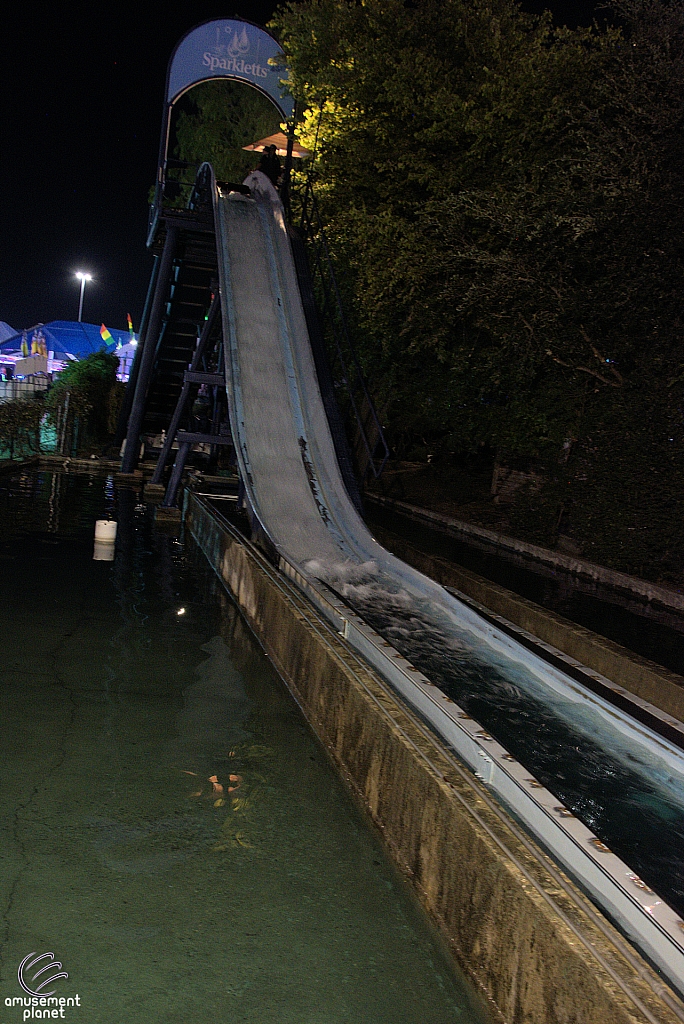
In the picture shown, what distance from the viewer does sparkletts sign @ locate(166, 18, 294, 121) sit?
626 inches

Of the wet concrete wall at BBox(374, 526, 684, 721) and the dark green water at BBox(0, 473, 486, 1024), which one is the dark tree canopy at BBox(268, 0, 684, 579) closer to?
the wet concrete wall at BBox(374, 526, 684, 721)

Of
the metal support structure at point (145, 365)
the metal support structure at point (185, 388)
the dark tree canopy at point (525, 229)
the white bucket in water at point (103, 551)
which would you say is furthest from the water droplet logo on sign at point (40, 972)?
the metal support structure at point (145, 365)

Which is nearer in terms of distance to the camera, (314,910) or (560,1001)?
(560,1001)

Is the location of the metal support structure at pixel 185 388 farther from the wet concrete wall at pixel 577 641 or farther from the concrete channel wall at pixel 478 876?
the concrete channel wall at pixel 478 876

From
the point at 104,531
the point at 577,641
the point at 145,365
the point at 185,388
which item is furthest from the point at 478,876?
the point at 145,365

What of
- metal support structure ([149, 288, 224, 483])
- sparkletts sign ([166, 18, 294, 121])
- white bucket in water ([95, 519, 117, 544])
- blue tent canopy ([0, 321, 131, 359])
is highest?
sparkletts sign ([166, 18, 294, 121])

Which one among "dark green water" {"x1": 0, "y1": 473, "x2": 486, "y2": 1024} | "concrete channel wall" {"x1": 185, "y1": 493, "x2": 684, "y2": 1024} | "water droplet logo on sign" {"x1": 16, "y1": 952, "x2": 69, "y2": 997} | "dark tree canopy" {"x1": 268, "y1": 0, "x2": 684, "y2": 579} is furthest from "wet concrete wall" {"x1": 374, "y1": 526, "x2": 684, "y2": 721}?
"water droplet logo on sign" {"x1": 16, "y1": 952, "x2": 69, "y2": 997}

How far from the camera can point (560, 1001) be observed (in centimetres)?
213

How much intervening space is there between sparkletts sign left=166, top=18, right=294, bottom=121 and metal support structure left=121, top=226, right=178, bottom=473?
11.1 feet

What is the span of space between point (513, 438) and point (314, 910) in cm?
1143

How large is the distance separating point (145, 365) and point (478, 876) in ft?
48.3

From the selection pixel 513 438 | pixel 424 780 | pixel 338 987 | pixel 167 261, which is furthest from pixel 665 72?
pixel 338 987

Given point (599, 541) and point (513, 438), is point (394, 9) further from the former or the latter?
point (599, 541)

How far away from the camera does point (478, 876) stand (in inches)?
103
